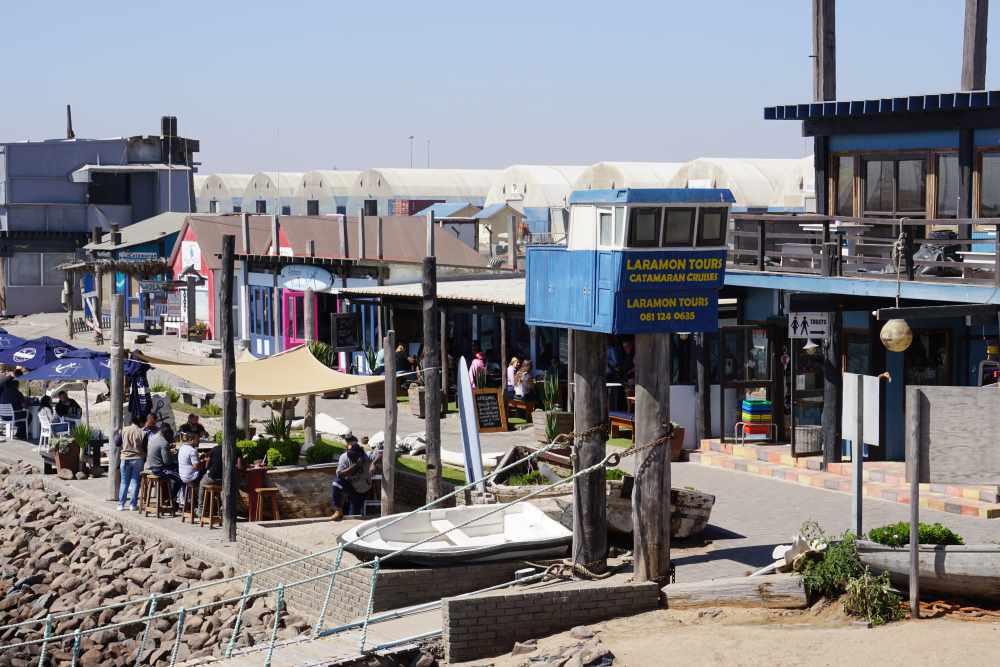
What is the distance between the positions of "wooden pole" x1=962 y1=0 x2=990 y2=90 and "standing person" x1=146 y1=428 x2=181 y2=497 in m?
13.4

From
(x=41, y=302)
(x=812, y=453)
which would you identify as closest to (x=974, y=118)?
(x=812, y=453)

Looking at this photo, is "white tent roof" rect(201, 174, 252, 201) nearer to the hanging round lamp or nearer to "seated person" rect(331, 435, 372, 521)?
"seated person" rect(331, 435, 372, 521)

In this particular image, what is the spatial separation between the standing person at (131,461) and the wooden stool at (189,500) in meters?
1.13

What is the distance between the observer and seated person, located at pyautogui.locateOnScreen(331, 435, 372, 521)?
67.3ft

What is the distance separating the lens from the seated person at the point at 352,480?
20.5 meters

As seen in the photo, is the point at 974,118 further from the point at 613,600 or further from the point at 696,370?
the point at 613,600

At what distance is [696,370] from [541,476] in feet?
19.1

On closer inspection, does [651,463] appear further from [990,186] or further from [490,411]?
[490,411]

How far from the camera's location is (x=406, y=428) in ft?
92.7

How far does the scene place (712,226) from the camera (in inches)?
604

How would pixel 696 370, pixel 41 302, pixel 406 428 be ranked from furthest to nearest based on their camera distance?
pixel 41 302 < pixel 406 428 < pixel 696 370

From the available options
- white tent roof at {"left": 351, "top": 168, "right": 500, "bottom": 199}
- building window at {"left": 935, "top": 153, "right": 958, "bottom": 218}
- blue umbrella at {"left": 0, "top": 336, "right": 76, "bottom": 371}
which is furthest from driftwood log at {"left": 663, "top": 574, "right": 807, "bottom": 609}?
white tent roof at {"left": 351, "top": 168, "right": 500, "bottom": 199}

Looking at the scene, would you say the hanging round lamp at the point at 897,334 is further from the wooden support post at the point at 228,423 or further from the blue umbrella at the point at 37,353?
the blue umbrella at the point at 37,353

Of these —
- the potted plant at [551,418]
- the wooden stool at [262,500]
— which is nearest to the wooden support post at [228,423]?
the wooden stool at [262,500]
